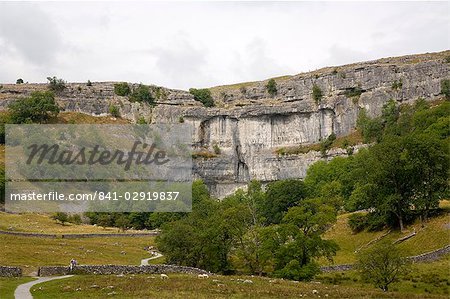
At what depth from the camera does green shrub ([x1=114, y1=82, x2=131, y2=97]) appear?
19588 cm

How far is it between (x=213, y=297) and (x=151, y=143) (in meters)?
149

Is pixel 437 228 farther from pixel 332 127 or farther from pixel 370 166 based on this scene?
pixel 332 127

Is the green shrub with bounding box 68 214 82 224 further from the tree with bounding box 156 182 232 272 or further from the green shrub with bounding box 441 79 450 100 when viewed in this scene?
the green shrub with bounding box 441 79 450 100

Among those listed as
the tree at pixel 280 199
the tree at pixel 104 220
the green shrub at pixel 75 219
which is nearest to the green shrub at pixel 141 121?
the tree at pixel 104 220

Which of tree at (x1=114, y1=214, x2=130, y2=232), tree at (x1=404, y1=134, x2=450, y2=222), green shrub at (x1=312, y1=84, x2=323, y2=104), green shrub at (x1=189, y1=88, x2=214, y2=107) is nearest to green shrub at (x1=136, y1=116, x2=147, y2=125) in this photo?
green shrub at (x1=189, y1=88, x2=214, y2=107)

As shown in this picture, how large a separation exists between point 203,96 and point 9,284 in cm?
16078

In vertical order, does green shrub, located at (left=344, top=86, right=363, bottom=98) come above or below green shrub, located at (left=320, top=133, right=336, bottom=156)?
above

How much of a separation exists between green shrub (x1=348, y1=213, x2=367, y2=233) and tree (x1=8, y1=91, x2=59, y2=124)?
11252cm

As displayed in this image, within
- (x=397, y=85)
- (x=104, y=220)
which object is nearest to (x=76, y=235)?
(x=104, y=220)

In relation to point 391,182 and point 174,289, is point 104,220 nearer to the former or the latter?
point 391,182

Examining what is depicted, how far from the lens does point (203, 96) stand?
193375mm

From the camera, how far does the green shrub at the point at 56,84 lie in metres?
196

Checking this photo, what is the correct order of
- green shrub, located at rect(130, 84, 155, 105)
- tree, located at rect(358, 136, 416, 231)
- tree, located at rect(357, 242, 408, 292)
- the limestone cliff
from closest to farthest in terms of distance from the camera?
tree, located at rect(357, 242, 408, 292), tree, located at rect(358, 136, 416, 231), the limestone cliff, green shrub, located at rect(130, 84, 155, 105)

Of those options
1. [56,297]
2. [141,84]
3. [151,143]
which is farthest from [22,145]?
[56,297]
